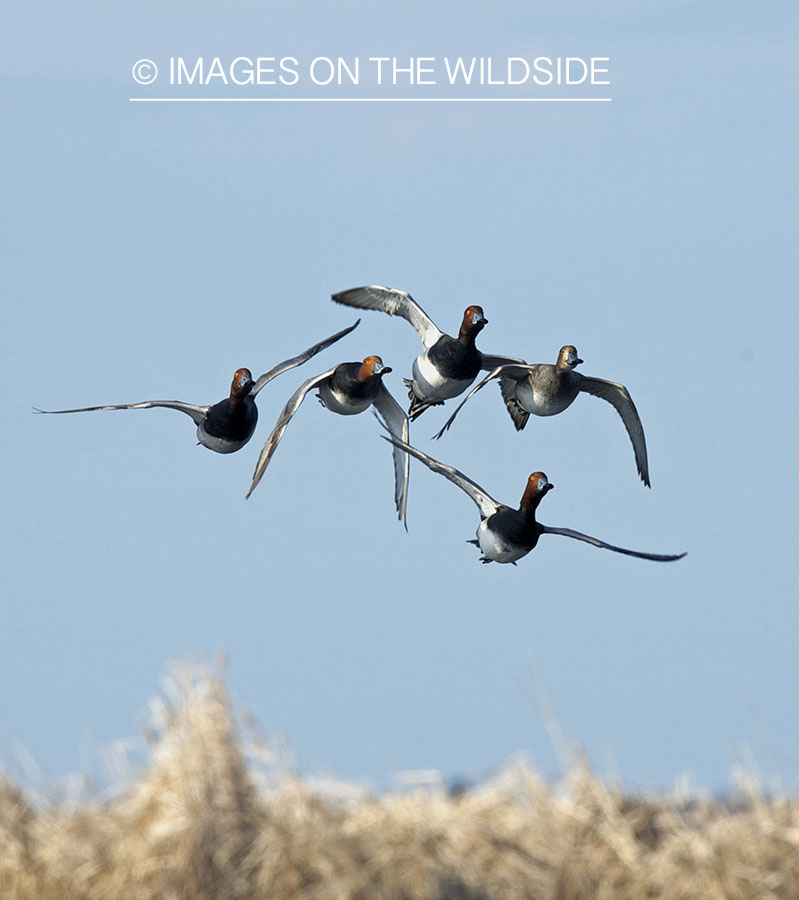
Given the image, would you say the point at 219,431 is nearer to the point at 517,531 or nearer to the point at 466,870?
the point at 517,531

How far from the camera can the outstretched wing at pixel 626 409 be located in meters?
13.9

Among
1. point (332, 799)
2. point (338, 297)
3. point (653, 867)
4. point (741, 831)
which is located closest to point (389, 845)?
point (332, 799)

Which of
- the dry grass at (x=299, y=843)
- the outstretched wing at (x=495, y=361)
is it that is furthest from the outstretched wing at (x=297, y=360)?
the dry grass at (x=299, y=843)

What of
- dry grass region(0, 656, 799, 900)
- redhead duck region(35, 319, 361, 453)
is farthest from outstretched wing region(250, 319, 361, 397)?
dry grass region(0, 656, 799, 900)

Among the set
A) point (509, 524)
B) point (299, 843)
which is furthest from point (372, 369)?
point (299, 843)

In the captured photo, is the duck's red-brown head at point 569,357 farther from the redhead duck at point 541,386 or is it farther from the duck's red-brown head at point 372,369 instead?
the duck's red-brown head at point 372,369

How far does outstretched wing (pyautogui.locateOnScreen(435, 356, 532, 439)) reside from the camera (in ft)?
39.0

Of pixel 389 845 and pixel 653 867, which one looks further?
pixel 653 867

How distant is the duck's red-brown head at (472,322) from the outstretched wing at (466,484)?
3.70 feet

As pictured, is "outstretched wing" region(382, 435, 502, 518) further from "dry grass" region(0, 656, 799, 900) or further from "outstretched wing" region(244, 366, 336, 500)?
"dry grass" region(0, 656, 799, 900)

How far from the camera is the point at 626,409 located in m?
14.0

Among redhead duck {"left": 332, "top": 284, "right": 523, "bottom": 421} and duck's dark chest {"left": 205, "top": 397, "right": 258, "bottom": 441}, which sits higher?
redhead duck {"left": 332, "top": 284, "right": 523, "bottom": 421}

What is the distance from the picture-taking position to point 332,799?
632 inches

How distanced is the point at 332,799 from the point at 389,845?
0.79m
